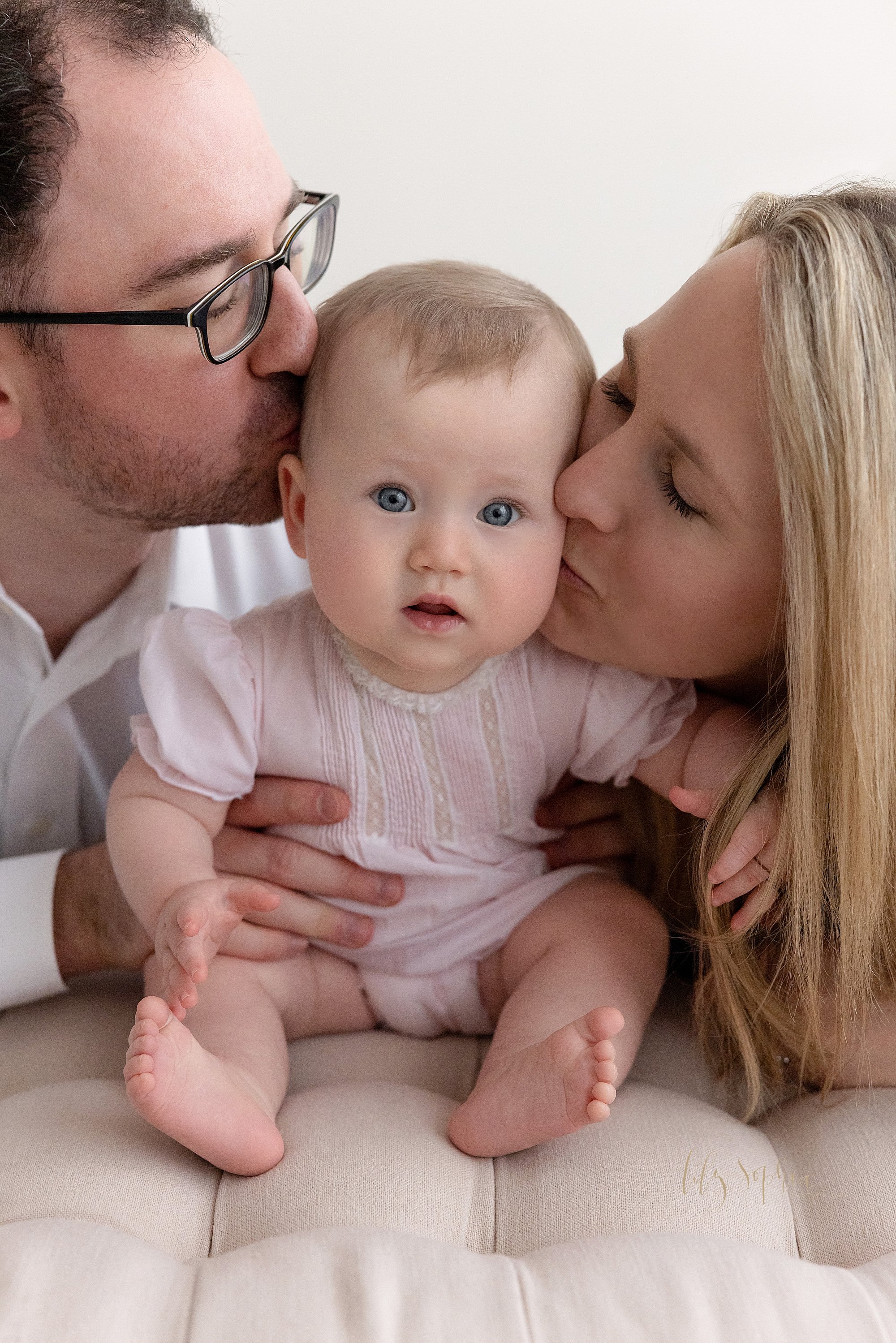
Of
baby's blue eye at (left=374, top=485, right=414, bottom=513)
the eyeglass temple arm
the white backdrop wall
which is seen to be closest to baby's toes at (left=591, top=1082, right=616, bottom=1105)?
baby's blue eye at (left=374, top=485, right=414, bottom=513)

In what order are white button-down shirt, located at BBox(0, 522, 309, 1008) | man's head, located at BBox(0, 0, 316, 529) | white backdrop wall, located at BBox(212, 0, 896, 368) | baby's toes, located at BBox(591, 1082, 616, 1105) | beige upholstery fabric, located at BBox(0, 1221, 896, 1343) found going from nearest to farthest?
1. beige upholstery fabric, located at BBox(0, 1221, 896, 1343)
2. baby's toes, located at BBox(591, 1082, 616, 1105)
3. man's head, located at BBox(0, 0, 316, 529)
4. white button-down shirt, located at BBox(0, 522, 309, 1008)
5. white backdrop wall, located at BBox(212, 0, 896, 368)

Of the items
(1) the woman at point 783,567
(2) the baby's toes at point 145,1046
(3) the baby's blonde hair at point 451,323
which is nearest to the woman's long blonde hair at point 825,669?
(1) the woman at point 783,567

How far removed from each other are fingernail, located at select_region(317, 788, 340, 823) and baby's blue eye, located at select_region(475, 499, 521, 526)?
0.37 meters

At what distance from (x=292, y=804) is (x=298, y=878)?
0.30 feet

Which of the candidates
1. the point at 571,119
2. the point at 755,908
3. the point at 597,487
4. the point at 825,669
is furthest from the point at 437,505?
the point at 571,119

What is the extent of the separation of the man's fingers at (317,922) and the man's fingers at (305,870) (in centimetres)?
2

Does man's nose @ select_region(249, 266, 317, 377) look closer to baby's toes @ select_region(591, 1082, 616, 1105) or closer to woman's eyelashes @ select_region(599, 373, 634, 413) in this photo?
woman's eyelashes @ select_region(599, 373, 634, 413)

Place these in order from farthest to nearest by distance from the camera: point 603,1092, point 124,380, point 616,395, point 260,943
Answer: point 124,380 → point 260,943 → point 616,395 → point 603,1092

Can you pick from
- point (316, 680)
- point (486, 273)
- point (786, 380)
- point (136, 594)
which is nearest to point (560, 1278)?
point (316, 680)

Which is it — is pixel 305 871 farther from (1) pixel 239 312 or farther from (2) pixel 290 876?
(1) pixel 239 312

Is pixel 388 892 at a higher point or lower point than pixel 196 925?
lower

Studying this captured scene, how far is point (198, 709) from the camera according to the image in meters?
1.23

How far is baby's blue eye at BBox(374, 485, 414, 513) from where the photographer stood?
42.3 inches

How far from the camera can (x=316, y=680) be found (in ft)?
4.08
